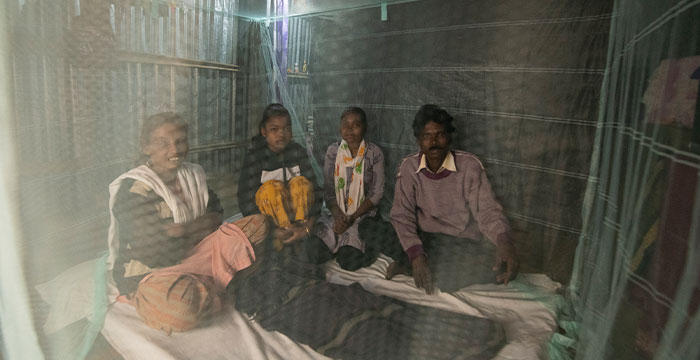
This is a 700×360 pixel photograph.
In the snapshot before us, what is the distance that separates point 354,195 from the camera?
134 cm

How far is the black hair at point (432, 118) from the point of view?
1.19m

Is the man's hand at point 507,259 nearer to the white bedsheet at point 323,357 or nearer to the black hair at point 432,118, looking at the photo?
the white bedsheet at point 323,357

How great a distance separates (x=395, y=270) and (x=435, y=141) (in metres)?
0.44

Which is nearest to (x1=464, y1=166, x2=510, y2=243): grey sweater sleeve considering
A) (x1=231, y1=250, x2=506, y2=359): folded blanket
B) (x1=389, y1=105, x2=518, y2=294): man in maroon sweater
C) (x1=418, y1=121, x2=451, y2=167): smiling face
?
(x1=389, y1=105, x2=518, y2=294): man in maroon sweater

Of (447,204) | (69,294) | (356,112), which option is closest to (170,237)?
(69,294)

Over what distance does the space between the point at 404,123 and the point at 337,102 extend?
0.26 metres

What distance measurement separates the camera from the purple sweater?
1186 millimetres

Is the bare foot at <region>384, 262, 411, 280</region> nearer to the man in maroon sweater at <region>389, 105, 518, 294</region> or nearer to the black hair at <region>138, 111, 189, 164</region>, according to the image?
the man in maroon sweater at <region>389, 105, 518, 294</region>

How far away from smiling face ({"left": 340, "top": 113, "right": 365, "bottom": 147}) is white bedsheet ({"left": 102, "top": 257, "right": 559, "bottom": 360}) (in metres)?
0.45

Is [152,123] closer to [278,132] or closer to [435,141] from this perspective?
[278,132]

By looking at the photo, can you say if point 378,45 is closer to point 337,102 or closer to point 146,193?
point 337,102

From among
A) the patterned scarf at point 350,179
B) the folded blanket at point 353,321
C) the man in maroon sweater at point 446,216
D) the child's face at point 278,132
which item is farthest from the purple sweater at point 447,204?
the child's face at point 278,132

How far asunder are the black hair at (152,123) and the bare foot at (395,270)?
2.63 feet

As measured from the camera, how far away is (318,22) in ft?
3.86
